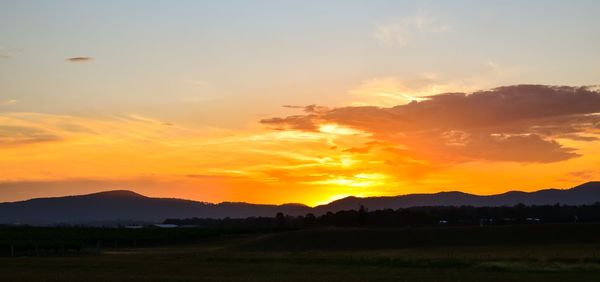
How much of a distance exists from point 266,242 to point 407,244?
19.1 m

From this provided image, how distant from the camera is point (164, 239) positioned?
12388 cm

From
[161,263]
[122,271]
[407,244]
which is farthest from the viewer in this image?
[407,244]

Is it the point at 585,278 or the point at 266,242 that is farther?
the point at 266,242

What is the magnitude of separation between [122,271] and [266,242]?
2041 inches

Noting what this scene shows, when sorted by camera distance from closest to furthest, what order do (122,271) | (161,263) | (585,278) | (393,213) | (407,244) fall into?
(585,278)
(122,271)
(161,263)
(407,244)
(393,213)

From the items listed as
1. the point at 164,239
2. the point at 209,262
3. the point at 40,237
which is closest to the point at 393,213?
the point at 164,239

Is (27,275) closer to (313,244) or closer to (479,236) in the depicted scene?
(313,244)

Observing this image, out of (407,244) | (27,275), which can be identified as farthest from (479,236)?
(27,275)

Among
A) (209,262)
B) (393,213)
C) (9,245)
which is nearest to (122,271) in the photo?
(209,262)

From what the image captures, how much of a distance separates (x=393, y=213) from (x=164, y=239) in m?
81.9

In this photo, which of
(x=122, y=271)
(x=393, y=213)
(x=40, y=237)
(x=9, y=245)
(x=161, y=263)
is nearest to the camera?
(x=122, y=271)

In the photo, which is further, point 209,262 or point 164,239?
point 164,239

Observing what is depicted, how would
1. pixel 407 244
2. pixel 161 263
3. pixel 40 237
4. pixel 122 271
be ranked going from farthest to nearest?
1. pixel 40 237
2. pixel 407 244
3. pixel 161 263
4. pixel 122 271

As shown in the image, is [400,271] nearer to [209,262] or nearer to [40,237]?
[209,262]
